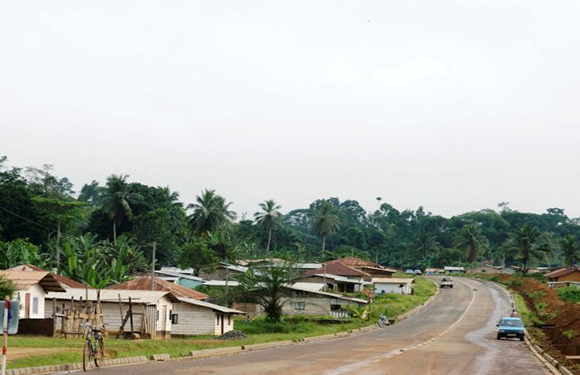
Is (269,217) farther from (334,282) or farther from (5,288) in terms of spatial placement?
(5,288)

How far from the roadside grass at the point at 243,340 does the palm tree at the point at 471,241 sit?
1392 inches

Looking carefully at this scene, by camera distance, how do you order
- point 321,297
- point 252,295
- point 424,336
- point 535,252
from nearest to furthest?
point 424,336
point 252,295
point 321,297
point 535,252

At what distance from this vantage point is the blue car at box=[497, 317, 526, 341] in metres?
48.8

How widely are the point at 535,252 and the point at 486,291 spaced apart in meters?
28.1

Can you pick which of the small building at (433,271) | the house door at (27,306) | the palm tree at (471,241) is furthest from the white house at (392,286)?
the house door at (27,306)

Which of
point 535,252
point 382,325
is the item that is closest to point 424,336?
point 382,325

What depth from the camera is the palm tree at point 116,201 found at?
109m

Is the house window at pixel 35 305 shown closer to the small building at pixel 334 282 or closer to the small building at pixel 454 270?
the small building at pixel 334 282

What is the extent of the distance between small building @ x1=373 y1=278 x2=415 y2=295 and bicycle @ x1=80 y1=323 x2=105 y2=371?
274ft

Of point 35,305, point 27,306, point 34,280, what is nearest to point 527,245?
point 35,305

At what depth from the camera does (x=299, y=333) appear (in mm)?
53750

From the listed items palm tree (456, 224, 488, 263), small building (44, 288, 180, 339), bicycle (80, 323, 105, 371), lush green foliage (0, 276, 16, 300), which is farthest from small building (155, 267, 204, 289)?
palm tree (456, 224, 488, 263)

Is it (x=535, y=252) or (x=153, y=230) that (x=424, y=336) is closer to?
(x=153, y=230)

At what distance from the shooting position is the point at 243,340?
41875mm
